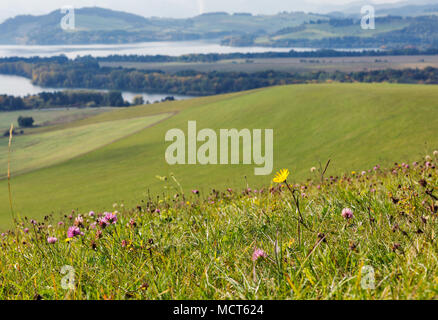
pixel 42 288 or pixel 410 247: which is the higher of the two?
pixel 410 247

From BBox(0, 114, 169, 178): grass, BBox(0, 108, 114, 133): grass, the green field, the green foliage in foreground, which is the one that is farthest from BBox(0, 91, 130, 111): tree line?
the green foliage in foreground

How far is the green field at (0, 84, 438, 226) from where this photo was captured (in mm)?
35281

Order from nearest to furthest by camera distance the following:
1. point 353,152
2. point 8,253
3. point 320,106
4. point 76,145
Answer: point 8,253
point 353,152
point 320,106
point 76,145

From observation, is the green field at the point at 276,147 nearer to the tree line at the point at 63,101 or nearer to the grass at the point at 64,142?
the grass at the point at 64,142

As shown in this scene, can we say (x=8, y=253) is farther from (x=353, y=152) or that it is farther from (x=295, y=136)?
(x=295, y=136)

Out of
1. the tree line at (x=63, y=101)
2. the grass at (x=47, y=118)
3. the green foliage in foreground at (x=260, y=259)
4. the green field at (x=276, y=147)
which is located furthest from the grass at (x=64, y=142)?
the tree line at (x=63, y=101)

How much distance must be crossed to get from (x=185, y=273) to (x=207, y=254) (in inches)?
21.6

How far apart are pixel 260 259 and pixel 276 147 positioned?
4361 cm

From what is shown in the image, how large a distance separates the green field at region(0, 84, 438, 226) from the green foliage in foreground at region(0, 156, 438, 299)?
18.9m

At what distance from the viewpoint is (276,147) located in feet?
154

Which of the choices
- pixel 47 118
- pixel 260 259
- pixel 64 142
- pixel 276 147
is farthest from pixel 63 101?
pixel 260 259

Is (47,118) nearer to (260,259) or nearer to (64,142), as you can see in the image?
(64,142)
